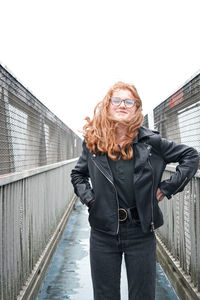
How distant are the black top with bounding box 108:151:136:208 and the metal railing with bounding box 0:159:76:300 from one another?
0.88m

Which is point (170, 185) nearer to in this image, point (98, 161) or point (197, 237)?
point (98, 161)

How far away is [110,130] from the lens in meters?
2.42

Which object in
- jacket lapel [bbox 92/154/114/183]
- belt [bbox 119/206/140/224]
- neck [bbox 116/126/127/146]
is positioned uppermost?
neck [bbox 116/126/127/146]

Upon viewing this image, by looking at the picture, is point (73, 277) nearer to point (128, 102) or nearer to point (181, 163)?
point (181, 163)

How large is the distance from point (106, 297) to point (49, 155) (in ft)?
11.7

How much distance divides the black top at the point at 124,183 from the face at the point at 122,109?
34cm

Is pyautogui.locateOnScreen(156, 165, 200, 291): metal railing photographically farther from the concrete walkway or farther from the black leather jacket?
the black leather jacket

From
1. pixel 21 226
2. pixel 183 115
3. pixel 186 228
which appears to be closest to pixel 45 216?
pixel 21 226

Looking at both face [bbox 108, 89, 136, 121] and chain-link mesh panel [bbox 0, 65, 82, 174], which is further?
chain-link mesh panel [bbox 0, 65, 82, 174]

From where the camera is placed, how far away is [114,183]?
2.34m

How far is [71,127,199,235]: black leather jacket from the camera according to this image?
7.54ft

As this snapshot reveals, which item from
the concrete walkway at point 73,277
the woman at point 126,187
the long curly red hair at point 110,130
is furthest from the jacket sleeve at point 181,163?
the concrete walkway at point 73,277

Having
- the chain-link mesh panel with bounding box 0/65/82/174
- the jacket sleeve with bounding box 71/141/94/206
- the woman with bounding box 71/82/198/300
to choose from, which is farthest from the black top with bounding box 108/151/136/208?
the chain-link mesh panel with bounding box 0/65/82/174

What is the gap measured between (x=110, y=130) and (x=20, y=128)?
4.84 ft
